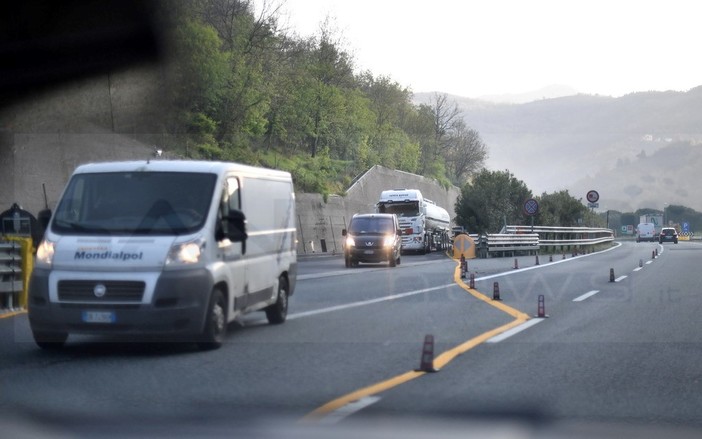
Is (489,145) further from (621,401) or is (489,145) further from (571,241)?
(621,401)

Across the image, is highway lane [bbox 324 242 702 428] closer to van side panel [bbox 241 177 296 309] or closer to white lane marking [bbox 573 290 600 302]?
white lane marking [bbox 573 290 600 302]

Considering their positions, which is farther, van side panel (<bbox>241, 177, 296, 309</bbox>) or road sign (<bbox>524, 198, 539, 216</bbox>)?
road sign (<bbox>524, 198, 539, 216</bbox>)

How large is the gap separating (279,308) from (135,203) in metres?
3.59

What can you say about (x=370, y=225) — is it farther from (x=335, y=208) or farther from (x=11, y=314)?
(x=335, y=208)

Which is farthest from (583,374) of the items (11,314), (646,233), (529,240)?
(646,233)

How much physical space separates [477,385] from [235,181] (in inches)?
188

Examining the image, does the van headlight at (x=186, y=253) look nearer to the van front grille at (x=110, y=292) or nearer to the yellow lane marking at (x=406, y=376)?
the van front grille at (x=110, y=292)

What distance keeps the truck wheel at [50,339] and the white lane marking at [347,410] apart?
430 centimetres

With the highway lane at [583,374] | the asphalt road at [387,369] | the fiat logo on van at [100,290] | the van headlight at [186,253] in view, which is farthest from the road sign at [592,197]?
the fiat logo on van at [100,290]

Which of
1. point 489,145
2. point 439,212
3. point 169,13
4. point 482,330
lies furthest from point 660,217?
point 482,330

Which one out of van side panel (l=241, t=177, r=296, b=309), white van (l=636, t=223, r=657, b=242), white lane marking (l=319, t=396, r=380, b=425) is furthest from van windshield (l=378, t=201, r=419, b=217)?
white van (l=636, t=223, r=657, b=242)

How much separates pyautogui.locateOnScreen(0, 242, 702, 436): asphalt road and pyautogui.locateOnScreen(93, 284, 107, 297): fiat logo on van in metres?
0.73

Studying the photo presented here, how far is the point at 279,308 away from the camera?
14.6 metres

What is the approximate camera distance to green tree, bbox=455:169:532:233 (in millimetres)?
66500
